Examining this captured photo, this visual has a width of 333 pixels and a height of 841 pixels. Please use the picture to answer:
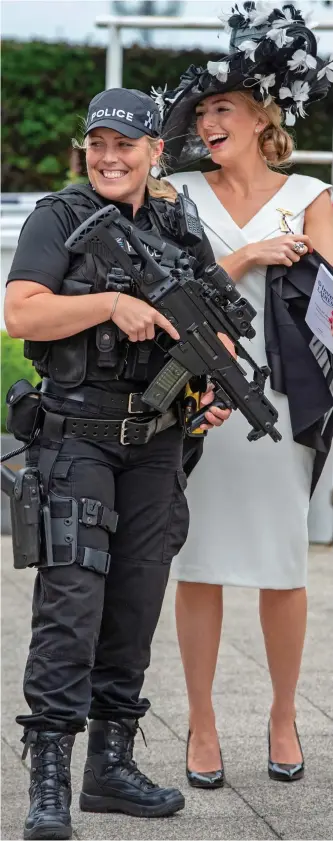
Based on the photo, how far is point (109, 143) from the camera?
347 centimetres

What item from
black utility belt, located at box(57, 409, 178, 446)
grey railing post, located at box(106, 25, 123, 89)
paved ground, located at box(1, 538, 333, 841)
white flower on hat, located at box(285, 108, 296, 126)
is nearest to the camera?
black utility belt, located at box(57, 409, 178, 446)

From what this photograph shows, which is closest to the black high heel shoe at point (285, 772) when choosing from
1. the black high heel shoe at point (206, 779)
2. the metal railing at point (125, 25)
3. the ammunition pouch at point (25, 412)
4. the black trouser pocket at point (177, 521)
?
the black high heel shoe at point (206, 779)

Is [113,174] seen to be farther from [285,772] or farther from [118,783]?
[285,772]

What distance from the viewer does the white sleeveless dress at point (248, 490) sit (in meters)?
3.99

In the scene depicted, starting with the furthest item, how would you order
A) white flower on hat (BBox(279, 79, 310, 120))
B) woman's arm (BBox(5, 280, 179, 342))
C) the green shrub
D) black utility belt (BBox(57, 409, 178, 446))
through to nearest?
the green shrub < white flower on hat (BBox(279, 79, 310, 120)) < black utility belt (BBox(57, 409, 178, 446)) < woman's arm (BBox(5, 280, 179, 342))

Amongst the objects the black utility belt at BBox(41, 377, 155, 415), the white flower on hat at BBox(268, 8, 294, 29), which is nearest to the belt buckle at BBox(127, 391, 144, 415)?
the black utility belt at BBox(41, 377, 155, 415)

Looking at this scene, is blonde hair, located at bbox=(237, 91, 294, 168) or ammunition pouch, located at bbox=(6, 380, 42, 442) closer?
ammunition pouch, located at bbox=(6, 380, 42, 442)

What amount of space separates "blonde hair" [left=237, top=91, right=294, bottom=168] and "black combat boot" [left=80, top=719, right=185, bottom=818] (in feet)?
5.37

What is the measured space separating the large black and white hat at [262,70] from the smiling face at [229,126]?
0.13 ft

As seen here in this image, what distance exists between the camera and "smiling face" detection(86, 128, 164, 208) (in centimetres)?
346

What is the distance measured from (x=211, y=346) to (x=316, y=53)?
102 centimetres

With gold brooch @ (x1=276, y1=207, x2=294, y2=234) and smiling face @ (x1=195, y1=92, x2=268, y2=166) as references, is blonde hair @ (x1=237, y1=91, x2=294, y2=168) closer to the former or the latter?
smiling face @ (x1=195, y1=92, x2=268, y2=166)

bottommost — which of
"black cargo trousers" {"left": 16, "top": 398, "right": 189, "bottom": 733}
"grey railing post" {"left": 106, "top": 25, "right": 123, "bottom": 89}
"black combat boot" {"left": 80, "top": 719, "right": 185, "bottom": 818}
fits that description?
"black combat boot" {"left": 80, "top": 719, "right": 185, "bottom": 818}

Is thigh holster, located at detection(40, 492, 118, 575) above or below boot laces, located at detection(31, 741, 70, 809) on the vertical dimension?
above
